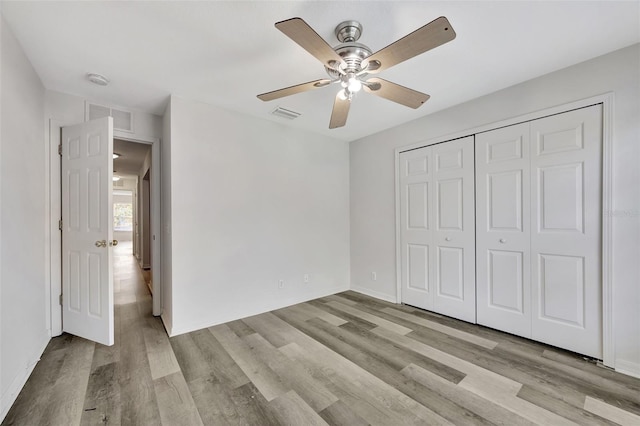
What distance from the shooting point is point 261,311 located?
3.33m

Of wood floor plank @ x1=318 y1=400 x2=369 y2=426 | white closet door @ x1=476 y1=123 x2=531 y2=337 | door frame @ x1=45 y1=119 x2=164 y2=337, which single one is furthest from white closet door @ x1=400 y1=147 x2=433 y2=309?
door frame @ x1=45 y1=119 x2=164 y2=337

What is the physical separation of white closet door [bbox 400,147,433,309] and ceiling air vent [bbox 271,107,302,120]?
1532 millimetres

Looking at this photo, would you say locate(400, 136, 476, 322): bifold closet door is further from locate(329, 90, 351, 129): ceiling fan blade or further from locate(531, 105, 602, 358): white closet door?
locate(329, 90, 351, 129): ceiling fan blade

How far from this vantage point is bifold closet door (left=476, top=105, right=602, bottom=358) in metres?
2.22

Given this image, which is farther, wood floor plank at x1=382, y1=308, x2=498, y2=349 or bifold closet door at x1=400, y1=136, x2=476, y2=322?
bifold closet door at x1=400, y1=136, x2=476, y2=322

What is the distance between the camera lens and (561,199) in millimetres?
2363

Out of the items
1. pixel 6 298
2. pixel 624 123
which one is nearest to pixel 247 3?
pixel 6 298

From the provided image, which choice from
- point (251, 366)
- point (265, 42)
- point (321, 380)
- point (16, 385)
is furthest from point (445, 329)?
point (16, 385)

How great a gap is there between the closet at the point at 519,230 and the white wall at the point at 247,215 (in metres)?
1.31

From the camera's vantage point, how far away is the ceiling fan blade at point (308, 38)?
50.0 inches

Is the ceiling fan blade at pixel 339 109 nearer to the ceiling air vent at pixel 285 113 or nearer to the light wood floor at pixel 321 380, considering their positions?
the ceiling air vent at pixel 285 113

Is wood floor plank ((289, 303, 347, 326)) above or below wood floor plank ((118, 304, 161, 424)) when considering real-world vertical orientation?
below

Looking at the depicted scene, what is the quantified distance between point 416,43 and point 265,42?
109 centimetres

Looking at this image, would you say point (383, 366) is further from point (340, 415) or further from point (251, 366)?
point (251, 366)
